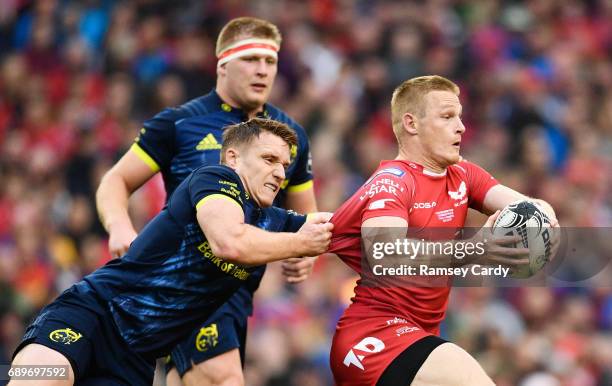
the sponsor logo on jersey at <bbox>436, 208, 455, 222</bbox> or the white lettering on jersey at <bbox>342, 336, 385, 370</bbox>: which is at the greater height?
the sponsor logo on jersey at <bbox>436, 208, 455, 222</bbox>

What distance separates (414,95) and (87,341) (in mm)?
2167

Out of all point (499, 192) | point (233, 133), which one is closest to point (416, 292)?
point (499, 192)

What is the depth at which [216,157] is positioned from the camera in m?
6.80

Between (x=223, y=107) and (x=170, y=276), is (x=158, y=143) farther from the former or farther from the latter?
(x=170, y=276)

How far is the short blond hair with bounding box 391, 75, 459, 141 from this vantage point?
600 centimetres

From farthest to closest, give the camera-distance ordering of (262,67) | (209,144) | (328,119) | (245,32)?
1. (328,119)
2. (245,32)
3. (262,67)
4. (209,144)

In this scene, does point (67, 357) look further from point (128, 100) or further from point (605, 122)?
point (605, 122)

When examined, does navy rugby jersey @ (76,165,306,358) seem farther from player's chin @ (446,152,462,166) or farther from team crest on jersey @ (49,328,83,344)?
player's chin @ (446,152,462,166)

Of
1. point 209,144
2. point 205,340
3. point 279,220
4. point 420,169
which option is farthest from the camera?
point 209,144

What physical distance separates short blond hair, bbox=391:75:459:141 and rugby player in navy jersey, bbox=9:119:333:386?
60 cm

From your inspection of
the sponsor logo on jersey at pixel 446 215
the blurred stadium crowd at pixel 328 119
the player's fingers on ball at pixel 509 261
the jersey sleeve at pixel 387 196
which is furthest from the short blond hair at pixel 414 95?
the blurred stadium crowd at pixel 328 119

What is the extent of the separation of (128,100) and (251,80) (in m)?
6.46

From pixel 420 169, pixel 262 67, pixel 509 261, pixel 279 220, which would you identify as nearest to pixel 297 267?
pixel 279 220

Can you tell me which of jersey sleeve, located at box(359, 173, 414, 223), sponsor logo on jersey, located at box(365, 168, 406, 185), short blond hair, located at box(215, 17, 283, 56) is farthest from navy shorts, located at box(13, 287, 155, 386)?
short blond hair, located at box(215, 17, 283, 56)
